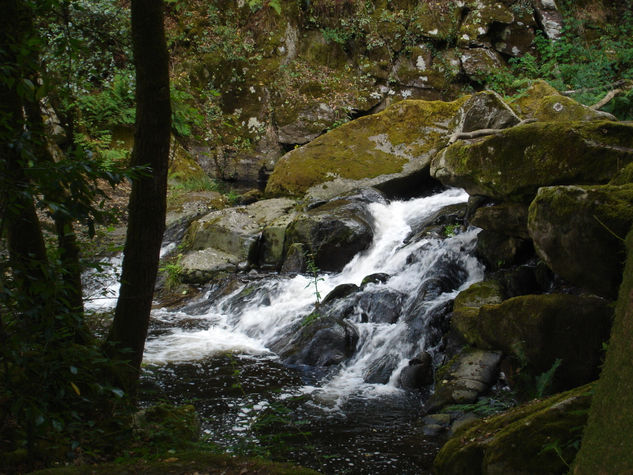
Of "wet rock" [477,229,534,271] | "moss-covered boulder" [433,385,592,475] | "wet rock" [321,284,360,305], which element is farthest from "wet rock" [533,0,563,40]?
"moss-covered boulder" [433,385,592,475]

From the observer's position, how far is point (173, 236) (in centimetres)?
1252

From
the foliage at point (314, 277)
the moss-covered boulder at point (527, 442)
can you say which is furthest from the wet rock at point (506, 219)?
the moss-covered boulder at point (527, 442)

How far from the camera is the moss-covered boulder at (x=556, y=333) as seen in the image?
13.7 ft

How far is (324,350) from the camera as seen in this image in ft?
21.9

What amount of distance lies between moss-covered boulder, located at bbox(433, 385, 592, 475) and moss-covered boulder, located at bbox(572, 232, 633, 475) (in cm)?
75

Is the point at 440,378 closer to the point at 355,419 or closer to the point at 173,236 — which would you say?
Result: the point at 355,419

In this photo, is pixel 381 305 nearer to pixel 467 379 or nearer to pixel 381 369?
pixel 381 369

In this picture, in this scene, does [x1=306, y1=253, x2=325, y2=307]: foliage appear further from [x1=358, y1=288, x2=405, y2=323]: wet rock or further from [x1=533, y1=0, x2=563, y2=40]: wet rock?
[x1=533, y1=0, x2=563, y2=40]: wet rock

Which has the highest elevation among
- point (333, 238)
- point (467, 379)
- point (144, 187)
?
point (144, 187)

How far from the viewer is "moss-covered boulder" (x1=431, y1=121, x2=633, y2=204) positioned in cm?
496

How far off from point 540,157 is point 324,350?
366cm

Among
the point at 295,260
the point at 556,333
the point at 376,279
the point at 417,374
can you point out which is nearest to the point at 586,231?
the point at 556,333

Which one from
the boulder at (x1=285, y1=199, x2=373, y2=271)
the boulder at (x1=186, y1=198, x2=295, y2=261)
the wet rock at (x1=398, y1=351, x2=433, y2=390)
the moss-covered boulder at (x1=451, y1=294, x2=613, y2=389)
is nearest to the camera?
the moss-covered boulder at (x1=451, y1=294, x2=613, y2=389)

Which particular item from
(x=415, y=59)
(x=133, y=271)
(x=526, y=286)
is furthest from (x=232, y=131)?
(x=133, y=271)
